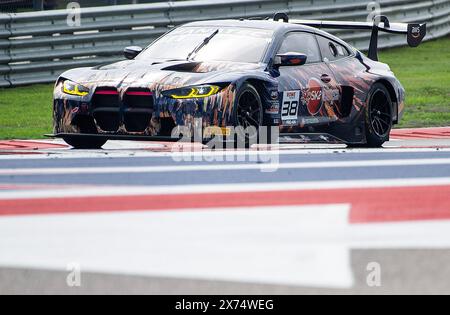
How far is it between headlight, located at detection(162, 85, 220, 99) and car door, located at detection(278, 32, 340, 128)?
3.21 ft

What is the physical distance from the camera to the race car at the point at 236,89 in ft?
32.9

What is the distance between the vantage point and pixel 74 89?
10414 mm

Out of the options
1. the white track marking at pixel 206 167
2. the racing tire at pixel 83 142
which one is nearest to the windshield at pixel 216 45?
the racing tire at pixel 83 142

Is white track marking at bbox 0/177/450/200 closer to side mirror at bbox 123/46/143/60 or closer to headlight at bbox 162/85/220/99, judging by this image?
headlight at bbox 162/85/220/99

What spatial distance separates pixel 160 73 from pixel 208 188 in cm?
344

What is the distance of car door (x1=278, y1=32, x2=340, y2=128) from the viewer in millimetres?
10969

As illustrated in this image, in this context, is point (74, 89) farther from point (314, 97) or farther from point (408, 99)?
point (408, 99)

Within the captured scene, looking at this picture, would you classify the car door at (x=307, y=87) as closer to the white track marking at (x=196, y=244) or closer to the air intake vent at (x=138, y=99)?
the air intake vent at (x=138, y=99)

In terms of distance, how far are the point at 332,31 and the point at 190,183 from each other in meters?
Answer: 15.8

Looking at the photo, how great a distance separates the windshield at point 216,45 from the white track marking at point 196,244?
16.2 ft

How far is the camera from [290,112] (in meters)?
11.0

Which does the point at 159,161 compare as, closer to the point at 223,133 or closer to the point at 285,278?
the point at 223,133

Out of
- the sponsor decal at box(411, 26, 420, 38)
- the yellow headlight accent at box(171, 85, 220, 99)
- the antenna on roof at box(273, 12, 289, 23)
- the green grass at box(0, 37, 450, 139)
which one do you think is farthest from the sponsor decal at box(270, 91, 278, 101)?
the green grass at box(0, 37, 450, 139)

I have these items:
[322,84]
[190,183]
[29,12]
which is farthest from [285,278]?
[29,12]
